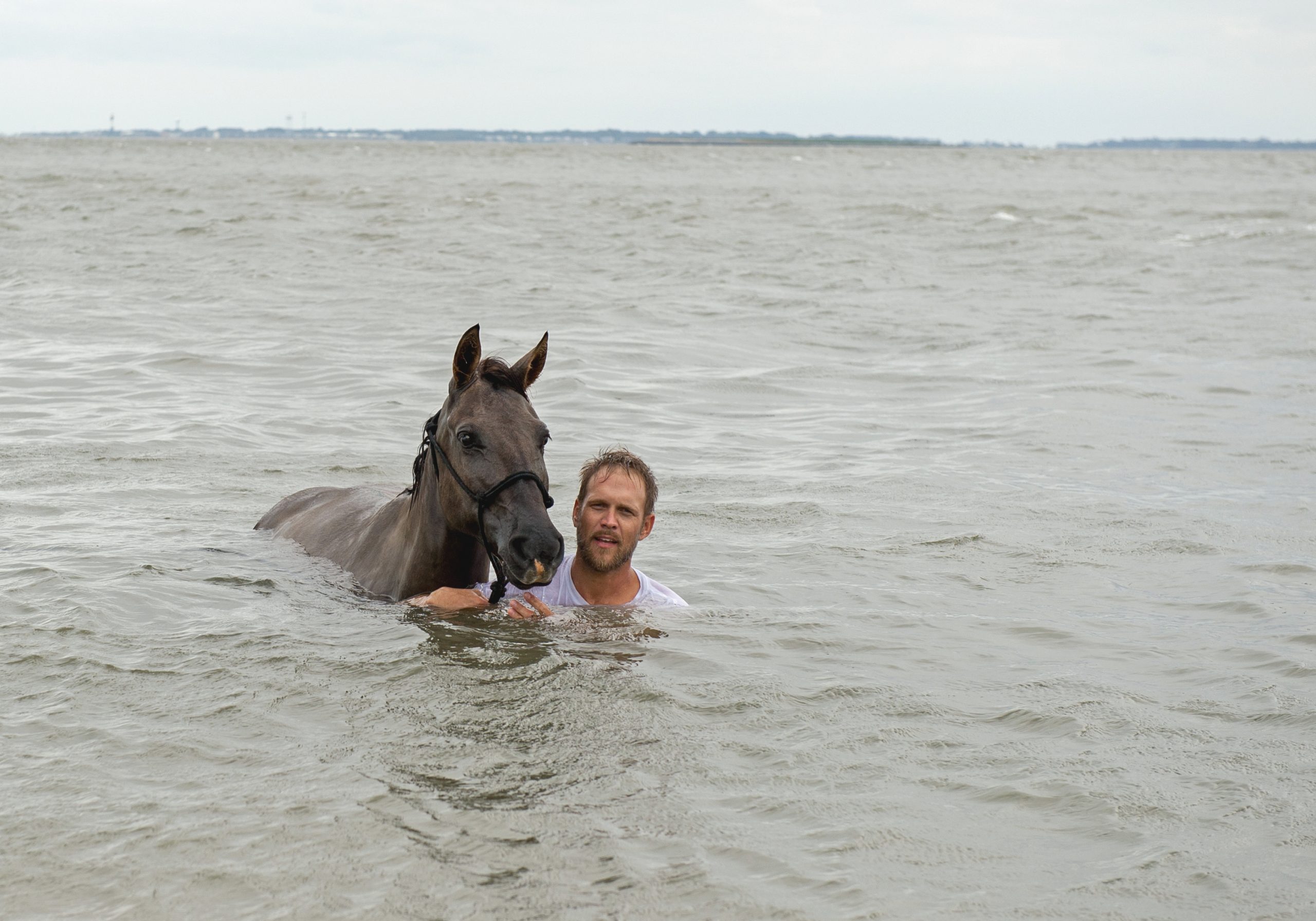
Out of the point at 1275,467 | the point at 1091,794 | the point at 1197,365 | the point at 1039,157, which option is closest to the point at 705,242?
the point at 1197,365

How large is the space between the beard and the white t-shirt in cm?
16

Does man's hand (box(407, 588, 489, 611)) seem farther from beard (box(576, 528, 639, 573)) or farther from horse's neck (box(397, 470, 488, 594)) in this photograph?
beard (box(576, 528, 639, 573))

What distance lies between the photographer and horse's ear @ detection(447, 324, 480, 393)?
17.7ft

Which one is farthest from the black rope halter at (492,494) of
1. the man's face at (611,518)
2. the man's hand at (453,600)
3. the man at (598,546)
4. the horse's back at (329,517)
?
the horse's back at (329,517)

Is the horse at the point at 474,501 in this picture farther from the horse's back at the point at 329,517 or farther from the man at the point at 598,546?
the horse's back at the point at 329,517

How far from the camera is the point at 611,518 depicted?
5.71m

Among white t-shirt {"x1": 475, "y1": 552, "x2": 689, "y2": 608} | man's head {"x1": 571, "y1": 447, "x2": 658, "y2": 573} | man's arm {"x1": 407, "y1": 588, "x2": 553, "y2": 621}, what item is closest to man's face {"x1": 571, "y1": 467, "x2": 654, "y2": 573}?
man's head {"x1": 571, "y1": 447, "x2": 658, "y2": 573}

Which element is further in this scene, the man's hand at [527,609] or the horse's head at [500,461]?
the man's hand at [527,609]

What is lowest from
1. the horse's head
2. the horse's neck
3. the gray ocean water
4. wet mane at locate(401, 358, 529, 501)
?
the gray ocean water

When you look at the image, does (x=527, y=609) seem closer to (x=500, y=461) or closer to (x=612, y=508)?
(x=612, y=508)

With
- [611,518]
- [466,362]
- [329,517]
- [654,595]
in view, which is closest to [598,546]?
[611,518]

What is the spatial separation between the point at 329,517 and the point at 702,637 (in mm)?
2365

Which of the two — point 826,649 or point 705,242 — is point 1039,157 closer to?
point 705,242

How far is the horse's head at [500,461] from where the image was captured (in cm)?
497
